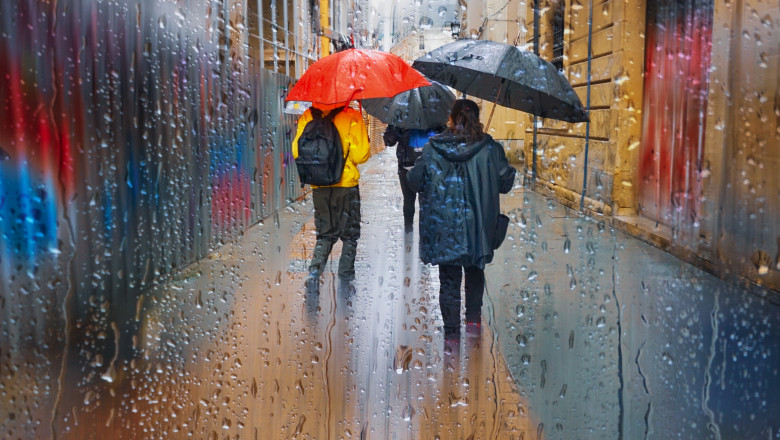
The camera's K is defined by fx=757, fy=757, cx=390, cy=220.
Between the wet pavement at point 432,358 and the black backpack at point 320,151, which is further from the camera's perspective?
the black backpack at point 320,151

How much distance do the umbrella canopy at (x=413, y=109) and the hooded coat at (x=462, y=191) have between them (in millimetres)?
2478

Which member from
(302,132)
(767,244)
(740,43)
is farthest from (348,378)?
(740,43)

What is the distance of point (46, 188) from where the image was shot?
338cm

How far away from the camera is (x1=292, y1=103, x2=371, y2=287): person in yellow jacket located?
4.89 metres

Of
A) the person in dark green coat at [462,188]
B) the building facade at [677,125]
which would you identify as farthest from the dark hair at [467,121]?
the building facade at [677,125]

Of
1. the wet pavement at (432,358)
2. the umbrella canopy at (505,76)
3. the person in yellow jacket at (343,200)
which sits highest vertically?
the umbrella canopy at (505,76)

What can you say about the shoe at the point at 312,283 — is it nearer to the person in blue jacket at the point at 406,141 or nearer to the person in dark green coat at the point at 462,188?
the person in blue jacket at the point at 406,141

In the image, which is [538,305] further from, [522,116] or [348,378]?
[348,378]

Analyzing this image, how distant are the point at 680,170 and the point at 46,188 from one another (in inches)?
174

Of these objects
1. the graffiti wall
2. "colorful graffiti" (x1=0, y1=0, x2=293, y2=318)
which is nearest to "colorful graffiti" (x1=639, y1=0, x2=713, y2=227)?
the graffiti wall

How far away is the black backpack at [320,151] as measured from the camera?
15.8ft

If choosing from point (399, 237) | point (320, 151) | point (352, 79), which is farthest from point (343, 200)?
point (399, 237)

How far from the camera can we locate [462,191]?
12.5ft

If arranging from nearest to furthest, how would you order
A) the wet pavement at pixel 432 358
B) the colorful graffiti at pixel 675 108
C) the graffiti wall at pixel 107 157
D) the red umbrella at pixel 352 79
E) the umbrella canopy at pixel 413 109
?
the wet pavement at pixel 432 358 → the graffiti wall at pixel 107 157 → the red umbrella at pixel 352 79 → the colorful graffiti at pixel 675 108 → the umbrella canopy at pixel 413 109
